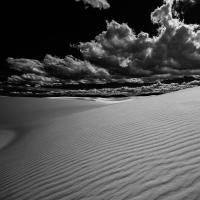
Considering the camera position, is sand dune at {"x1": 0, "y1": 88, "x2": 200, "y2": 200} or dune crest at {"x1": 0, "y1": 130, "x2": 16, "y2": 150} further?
dune crest at {"x1": 0, "y1": 130, "x2": 16, "y2": 150}

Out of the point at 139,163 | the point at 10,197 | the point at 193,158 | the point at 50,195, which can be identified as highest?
the point at 193,158

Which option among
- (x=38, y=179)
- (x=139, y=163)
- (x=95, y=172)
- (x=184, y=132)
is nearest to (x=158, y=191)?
(x=139, y=163)

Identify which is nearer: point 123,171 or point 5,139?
point 123,171

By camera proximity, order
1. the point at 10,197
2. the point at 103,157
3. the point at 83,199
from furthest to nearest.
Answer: the point at 103,157
the point at 10,197
the point at 83,199

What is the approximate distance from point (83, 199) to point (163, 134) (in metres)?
2.52

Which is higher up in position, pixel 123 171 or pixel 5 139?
pixel 123 171

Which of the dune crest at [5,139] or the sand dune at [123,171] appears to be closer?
the sand dune at [123,171]

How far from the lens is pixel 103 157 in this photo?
12.1 ft

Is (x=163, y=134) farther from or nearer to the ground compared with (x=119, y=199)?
farther from the ground

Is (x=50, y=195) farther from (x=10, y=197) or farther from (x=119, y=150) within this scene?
(x=119, y=150)

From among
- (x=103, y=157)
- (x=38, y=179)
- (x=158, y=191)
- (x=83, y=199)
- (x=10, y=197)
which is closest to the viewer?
(x=158, y=191)

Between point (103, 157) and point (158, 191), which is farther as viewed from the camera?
point (103, 157)

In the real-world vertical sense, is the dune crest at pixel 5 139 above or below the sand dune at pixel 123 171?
below

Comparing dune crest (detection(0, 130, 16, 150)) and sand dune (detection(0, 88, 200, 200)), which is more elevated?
sand dune (detection(0, 88, 200, 200))
